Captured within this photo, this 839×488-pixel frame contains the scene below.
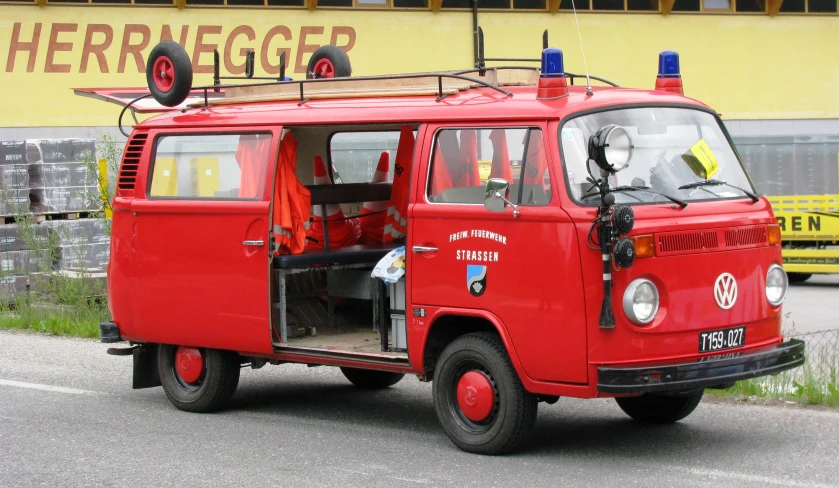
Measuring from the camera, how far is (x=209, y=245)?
9.06 meters

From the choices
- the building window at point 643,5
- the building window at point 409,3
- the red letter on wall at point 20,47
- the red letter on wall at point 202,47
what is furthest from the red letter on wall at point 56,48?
the building window at point 643,5

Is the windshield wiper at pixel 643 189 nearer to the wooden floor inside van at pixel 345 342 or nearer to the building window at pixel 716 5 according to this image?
the wooden floor inside van at pixel 345 342

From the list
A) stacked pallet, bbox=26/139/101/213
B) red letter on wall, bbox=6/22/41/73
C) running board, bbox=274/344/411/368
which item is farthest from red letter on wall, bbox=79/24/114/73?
running board, bbox=274/344/411/368

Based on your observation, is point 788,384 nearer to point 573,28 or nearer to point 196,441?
point 196,441

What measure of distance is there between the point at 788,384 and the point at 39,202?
11.5 metres

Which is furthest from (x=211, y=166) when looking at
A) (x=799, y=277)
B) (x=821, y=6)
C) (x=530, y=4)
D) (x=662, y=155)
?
(x=821, y=6)

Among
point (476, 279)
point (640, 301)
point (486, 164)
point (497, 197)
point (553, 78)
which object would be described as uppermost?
point (553, 78)

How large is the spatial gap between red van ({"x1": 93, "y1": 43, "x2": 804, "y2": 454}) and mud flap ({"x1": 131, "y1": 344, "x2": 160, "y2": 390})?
18mm

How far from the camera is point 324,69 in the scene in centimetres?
1046

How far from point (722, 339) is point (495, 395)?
1385 mm

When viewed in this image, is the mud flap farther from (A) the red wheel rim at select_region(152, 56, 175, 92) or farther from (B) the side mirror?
(B) the side mirror

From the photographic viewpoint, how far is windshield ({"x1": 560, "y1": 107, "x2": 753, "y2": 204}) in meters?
7.16

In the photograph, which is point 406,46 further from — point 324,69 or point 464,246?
point 464,246

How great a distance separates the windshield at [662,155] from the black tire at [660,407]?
1.46 meters
